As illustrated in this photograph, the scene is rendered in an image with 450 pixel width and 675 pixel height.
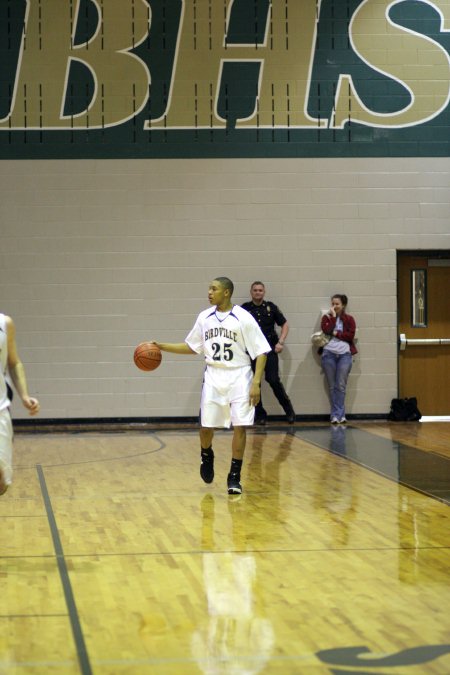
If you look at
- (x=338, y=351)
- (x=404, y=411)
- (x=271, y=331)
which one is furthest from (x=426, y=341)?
(x=271, y=331)

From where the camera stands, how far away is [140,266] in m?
14.9

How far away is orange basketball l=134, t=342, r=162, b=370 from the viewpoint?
906 cm

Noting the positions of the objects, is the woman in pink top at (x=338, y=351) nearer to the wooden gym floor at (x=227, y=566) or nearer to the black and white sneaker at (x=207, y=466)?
the wooden gym floor at (x=227, y=566)

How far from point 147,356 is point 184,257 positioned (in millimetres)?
6021

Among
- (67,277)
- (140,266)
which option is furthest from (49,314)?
(140,266)

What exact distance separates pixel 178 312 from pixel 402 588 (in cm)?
972

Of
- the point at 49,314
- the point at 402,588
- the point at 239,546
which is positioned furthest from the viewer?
the point at 49,314

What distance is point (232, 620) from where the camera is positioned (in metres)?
4.87

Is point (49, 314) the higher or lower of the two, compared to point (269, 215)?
lower

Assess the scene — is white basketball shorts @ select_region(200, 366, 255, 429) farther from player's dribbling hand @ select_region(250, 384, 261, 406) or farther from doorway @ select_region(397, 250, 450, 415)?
doorway @ select_region(397, 250, 450, 415)

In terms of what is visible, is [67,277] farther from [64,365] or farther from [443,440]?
[443,440]

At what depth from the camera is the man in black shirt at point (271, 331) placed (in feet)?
47.4

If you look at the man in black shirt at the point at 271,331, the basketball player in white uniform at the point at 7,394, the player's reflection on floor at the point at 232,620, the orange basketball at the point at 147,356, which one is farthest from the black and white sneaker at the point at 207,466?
the man in black shirt at the point at 271,331

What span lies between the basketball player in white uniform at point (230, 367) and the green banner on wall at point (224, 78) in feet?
21.9
